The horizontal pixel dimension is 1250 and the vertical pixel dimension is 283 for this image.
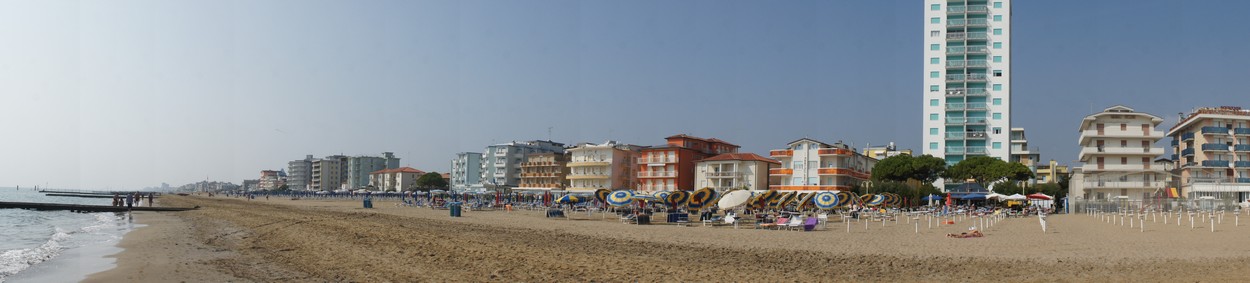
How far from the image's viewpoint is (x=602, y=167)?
85.2 metres

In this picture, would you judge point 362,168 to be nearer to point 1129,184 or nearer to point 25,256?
point 1129,184

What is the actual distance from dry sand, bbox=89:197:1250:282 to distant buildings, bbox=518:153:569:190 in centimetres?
7031

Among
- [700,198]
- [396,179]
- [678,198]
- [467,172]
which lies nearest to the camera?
[700,198]

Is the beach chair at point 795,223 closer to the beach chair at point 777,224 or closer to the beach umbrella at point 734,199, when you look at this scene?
the beach chair at point 777,224

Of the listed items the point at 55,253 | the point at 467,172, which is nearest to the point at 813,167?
the point at 55,253

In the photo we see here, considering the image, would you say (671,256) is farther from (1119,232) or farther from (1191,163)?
(1191,163)

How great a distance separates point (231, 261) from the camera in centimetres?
1705

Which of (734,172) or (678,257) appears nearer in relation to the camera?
(678,257)

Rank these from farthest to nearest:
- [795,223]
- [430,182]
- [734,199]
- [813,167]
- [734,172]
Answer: [430,182]
[734,172]
[813,167]
[734,199]
[795,223]

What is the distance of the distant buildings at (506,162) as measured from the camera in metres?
115

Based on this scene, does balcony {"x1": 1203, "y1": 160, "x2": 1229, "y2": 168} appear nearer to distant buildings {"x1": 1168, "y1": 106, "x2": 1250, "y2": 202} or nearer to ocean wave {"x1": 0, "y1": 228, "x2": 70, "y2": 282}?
distant buildings {"x1": 1168, "y1": 106, "x2": 1250, "y2": 202}

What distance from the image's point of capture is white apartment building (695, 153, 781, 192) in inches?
2820

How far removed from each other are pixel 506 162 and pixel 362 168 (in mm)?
71588

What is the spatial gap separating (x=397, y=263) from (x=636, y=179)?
71.1 m
